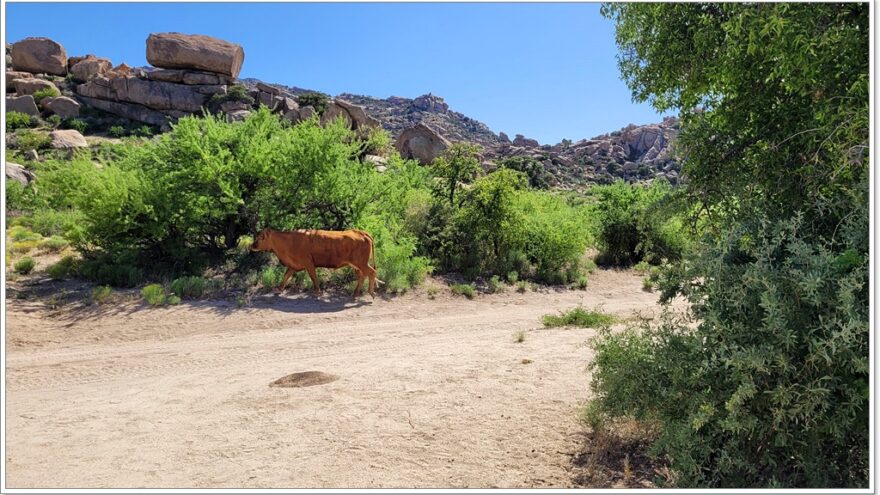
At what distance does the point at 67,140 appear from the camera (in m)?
35.7

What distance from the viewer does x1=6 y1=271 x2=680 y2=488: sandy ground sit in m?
4.31

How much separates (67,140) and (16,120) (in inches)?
221

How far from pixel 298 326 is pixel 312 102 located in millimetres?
45221

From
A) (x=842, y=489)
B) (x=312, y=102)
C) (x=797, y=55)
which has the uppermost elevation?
(x=312, y=102)

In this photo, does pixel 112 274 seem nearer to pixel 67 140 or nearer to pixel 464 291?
pixel 464 291

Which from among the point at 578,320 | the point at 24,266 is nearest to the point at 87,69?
the point at 24,266

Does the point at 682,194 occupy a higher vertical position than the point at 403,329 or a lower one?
higher

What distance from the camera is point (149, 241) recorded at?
13.2 m

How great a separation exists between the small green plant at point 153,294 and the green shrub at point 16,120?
35.2 m

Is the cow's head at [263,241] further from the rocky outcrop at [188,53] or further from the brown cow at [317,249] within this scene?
the rocky outcrop at [188,53]

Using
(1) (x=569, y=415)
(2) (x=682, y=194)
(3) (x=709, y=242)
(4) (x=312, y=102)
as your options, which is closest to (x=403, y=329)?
(1) (x=569, y=415)

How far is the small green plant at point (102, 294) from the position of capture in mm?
10578

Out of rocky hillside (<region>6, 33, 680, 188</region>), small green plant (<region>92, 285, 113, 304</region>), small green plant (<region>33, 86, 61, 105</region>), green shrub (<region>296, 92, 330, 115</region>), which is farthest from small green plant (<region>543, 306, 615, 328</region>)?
small green plant (<region>33, 86, 61, 105</region>)

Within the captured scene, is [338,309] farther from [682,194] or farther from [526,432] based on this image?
[682,194]
